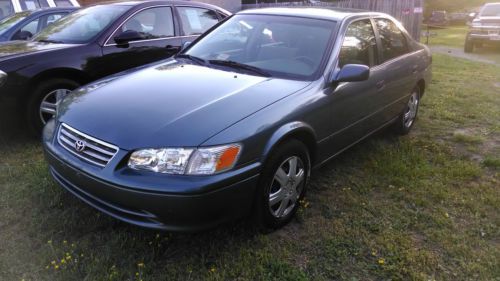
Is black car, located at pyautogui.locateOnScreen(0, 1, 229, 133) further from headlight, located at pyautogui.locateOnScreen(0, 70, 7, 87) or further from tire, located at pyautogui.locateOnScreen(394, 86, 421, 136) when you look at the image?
tire, located at pyautogui.locateOnScreen(394, 86, 421, 136)

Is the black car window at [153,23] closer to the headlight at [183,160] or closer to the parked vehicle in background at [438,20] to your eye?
the headlight at [183,160]

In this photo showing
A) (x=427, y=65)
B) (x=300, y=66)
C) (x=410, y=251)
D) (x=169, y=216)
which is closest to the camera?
(x=169, y=216)

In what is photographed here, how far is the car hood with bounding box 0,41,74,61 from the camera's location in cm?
438

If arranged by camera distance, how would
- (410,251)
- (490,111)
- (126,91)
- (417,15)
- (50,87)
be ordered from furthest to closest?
(417,15), (490,111), (50,87), (126,91), (410,251)

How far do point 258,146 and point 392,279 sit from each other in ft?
3.99

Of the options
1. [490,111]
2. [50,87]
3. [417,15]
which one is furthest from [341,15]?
[417,15]

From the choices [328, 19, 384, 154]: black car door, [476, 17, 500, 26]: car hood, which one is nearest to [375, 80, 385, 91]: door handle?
[328, 19, 384, 154]: black car door

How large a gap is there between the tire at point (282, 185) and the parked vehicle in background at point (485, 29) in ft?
48.6

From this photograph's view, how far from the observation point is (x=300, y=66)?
11.3ft

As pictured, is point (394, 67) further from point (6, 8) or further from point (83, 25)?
point (6, 8)

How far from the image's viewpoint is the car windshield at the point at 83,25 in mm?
4940

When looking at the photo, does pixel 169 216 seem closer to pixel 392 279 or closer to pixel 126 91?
pixel 126 91

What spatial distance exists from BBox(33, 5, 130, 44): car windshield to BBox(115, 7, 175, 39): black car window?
0.55 feet

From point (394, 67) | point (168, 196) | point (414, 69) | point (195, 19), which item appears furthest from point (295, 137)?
point (195, 19)
